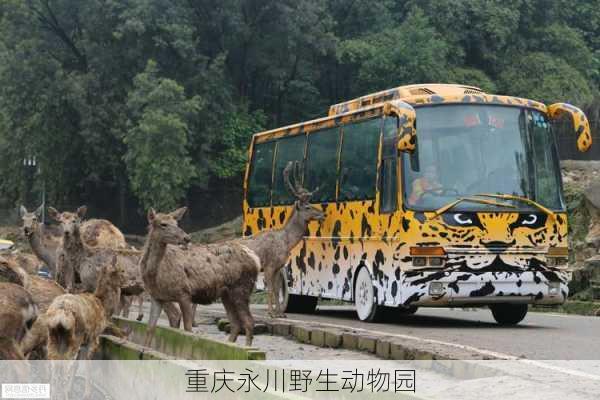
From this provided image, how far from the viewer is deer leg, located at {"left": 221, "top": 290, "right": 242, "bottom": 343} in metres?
15.5

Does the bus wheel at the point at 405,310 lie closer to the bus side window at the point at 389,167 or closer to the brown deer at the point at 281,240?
the brown deer at the point at 281,240

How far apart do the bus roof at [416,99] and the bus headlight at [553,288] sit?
2.73 meters

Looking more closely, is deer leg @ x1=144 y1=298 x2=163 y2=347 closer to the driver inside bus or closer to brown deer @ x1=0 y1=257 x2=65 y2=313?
brown deer @ x1=0 y1=257 x2=65 y2=313

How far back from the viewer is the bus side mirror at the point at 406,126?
55.2 ft

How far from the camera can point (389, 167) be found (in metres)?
18.3

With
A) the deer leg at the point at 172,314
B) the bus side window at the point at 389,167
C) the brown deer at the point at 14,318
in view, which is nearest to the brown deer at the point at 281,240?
the bus side window at the point at 389,167

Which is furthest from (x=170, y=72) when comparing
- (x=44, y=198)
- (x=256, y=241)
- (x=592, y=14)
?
(x=256, y=241)

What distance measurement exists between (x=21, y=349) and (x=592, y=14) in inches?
2074

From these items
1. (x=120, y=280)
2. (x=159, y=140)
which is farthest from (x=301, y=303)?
(x=159, y=140)

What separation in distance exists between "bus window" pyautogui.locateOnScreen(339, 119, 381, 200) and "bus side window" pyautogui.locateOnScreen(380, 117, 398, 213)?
15.1 inches

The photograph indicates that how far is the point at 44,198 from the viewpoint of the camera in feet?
168

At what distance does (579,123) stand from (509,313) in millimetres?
3163

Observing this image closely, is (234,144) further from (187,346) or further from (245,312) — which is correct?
(187,346)

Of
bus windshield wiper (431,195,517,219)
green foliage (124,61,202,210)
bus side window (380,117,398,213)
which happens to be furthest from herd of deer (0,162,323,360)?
green foliage (124,61,202,210)
